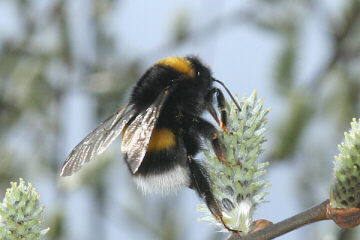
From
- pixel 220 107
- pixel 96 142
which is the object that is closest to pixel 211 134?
pixel 220 107

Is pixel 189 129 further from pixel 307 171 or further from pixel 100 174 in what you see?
pixel 307 171

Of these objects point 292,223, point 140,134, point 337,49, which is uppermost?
point 337,49

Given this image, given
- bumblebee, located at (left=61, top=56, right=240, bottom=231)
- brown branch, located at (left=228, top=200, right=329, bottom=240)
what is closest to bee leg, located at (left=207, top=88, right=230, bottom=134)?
bumblebee, located at (left=61, top=56, right=240, bottom=231)

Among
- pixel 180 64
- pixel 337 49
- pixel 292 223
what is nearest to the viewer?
pixel 292 223

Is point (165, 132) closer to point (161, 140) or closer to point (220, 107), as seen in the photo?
point (161, 140)

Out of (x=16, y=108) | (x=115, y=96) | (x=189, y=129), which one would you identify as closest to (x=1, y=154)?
(x=16, y=108)

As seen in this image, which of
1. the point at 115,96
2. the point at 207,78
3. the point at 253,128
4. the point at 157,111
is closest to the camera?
the point at 253,128

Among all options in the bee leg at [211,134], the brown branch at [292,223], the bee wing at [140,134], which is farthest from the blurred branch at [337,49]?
the brown branch at [292,223]

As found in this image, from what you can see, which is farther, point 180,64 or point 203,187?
point 180,64
